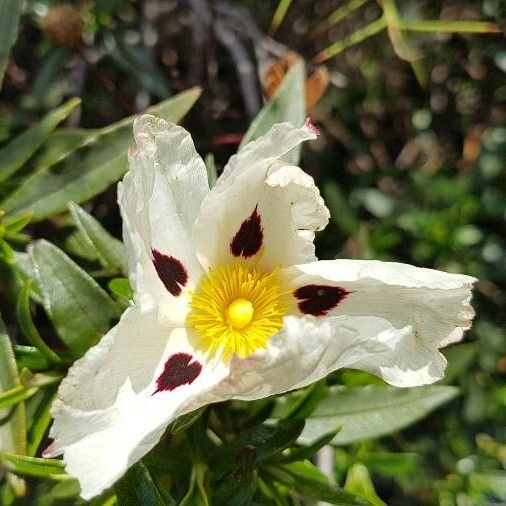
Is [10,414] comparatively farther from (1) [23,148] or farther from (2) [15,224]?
(1) [23,148]

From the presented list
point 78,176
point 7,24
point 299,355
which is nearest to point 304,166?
point 78,176

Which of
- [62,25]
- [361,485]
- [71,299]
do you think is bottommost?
[361,485]

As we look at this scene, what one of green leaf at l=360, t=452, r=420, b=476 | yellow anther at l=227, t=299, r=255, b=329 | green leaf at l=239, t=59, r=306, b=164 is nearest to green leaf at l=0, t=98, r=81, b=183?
green leaf at l=239, t=59, r=306, b=164

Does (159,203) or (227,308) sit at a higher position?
(159,203)

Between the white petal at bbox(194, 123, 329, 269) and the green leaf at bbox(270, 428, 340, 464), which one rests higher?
the white petal at bbox(194, 123, 329, 269)

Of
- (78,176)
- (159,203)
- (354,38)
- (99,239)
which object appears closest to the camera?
(159,203)

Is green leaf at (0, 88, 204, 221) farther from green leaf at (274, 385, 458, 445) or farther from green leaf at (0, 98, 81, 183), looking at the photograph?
green leaf at (274, 385, 458, 445)
